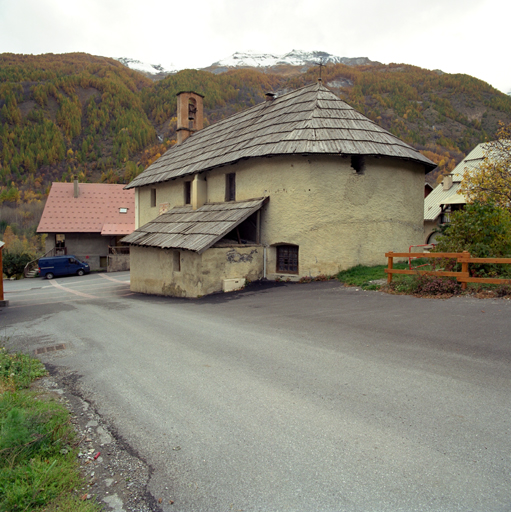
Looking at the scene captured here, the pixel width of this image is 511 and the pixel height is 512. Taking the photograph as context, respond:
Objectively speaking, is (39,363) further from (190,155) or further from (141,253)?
(190,155)

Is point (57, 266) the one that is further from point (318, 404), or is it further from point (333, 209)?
point (318, 404)

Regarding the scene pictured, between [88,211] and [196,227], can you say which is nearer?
[196,227]

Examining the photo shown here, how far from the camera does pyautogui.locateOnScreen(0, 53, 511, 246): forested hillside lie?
66.7 meters

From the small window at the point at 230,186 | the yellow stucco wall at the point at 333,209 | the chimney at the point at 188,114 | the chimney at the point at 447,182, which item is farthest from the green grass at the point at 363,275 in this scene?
the chimney at the point at 447,182

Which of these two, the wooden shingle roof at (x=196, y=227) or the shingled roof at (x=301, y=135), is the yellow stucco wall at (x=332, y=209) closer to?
the shingled roof at (x=301, y=135)

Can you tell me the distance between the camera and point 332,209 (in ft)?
49.2

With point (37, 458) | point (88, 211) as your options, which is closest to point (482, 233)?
point (37, 458)

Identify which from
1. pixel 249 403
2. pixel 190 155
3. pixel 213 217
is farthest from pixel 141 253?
pixel 249 403

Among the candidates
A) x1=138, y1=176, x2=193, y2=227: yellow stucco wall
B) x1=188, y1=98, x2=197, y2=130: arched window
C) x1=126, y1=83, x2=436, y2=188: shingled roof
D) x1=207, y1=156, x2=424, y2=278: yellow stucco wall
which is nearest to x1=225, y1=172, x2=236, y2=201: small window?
x1=126, y1=83, x2=436, y2=188: shingled roof

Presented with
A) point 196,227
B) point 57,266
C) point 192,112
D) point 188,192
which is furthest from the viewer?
point 57,266

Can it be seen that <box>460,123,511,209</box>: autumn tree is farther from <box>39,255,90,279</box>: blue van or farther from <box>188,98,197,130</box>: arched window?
<box>39,255,90,279</box>: blue van

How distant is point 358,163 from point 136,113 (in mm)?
85076

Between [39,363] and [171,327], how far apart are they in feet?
10.8

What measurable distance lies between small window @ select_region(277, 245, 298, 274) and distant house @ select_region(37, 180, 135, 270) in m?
26.6
